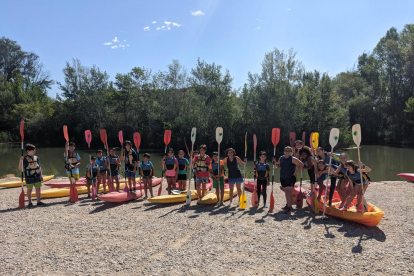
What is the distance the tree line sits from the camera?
2483cm

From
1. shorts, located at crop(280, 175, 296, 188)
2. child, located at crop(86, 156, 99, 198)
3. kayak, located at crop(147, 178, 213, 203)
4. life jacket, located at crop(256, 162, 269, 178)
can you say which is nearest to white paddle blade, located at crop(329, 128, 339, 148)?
shorts, located at crop(280, 175, 296, 188)

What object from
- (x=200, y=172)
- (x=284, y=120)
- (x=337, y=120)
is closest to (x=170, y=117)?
(x=284, y=120)

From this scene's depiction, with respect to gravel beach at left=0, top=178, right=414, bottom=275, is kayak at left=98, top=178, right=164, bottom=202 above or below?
above

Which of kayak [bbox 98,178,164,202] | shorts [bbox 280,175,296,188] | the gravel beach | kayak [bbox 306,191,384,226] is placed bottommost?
the gravel beach

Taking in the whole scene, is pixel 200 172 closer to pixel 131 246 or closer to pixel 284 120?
pixel 131 246

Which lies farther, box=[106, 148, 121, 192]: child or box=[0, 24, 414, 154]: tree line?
box=[0, 24, 414, 154]: tree line

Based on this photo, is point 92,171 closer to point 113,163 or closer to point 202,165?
point 113,163

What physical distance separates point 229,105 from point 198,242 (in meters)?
22.3

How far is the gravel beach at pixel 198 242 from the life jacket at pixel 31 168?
800 mm

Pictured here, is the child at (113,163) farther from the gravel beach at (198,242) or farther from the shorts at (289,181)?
the shorts at (289,181)

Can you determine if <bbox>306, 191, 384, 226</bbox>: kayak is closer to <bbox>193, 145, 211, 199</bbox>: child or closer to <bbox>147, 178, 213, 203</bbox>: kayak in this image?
<bbox>193, 145, 211, 199</bbox>: child

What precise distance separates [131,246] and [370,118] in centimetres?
3618

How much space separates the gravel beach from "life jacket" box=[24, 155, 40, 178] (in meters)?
0.80

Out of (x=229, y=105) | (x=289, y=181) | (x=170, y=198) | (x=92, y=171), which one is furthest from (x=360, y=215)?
(x=229, y=105)
